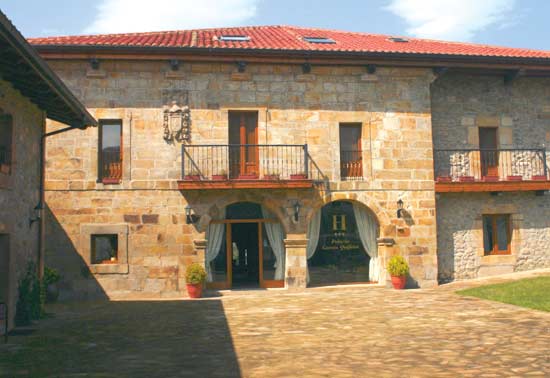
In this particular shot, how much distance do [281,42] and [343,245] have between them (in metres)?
6.04

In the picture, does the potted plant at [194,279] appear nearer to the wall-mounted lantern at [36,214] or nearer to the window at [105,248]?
the window at [105,248]

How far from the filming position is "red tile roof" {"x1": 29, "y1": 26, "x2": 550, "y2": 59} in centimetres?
1492

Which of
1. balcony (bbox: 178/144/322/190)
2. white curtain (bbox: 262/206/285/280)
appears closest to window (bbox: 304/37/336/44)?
balcony (bbox: 178/144/322/190)

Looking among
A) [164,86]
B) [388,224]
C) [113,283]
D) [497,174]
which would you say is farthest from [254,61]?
[497,174]

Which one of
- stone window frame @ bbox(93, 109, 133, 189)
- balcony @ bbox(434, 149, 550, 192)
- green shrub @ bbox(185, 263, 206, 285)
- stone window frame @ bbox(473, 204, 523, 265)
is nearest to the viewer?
green shrub @ bbox(185, 263, 206, 285)

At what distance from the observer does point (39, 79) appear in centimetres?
891

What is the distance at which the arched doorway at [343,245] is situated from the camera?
51.5ft

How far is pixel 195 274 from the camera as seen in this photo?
1404 cm

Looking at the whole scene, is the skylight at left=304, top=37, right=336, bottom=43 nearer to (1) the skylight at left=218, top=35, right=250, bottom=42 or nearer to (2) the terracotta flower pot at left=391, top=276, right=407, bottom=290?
(1) the skylight at left=218, top=35, right=250, bottom=42

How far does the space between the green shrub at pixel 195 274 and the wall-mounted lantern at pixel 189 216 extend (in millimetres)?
1131

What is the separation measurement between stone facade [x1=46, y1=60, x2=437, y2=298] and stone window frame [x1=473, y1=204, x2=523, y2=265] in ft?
5.20

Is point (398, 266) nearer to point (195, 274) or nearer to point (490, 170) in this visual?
point (490, 170)

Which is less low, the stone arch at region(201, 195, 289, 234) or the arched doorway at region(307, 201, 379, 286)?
the stone arch at region(201, 195, 289, 234)

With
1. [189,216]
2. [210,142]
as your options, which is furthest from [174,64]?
[189,216]
